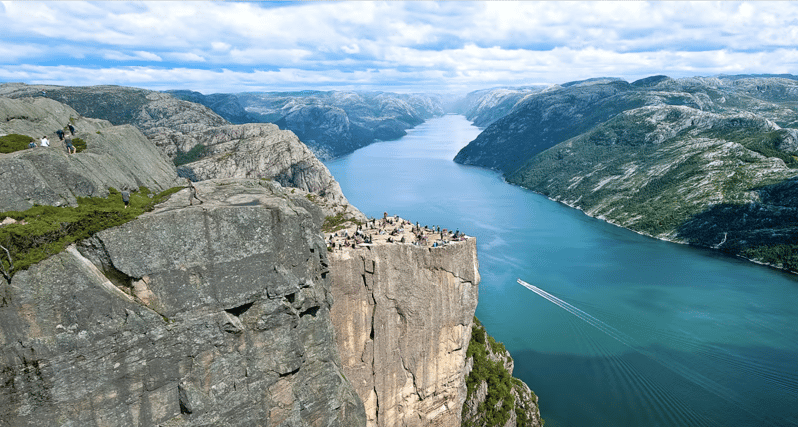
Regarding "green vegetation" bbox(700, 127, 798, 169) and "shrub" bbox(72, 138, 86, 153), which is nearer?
"shrub" bbox(72, 138, 86, 153)

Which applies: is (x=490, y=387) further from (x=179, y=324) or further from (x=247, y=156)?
(x=247, y=156)

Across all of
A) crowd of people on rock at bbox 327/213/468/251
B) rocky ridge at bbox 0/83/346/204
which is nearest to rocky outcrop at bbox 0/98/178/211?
crowd of people on rock at bbox 327/213/468/251

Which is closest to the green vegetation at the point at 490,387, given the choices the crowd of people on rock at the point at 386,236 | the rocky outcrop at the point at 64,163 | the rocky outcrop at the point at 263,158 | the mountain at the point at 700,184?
the crowd of people on rock at the point at 386,236

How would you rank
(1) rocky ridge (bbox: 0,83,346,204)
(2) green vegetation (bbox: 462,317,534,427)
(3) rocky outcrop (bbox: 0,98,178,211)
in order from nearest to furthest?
(3) rocky outcrop (bbox: 0,98,178,211), (2) green vegetation (bbox: 462,317,534,427), (1) rocky ridge (bbox: 0,83,346,204)

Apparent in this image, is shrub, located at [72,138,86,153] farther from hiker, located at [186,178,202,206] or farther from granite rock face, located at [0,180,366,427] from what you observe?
granite rock face, located at [0,180,366,427]

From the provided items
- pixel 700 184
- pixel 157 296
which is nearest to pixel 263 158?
pixel 157 296

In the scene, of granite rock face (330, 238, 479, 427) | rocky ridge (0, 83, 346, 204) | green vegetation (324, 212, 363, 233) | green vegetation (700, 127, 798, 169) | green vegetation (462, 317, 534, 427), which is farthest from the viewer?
green vegetation (700, 127, 798, 169)

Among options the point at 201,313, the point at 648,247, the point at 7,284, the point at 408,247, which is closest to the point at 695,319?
the point at 648,247
